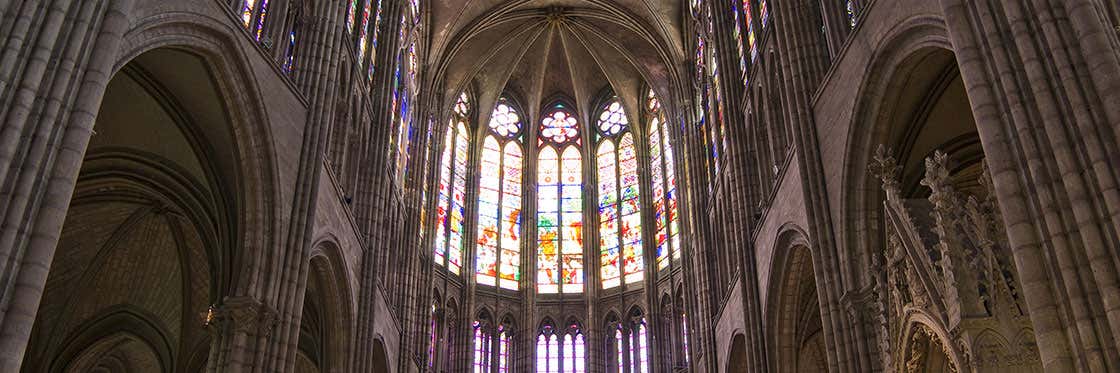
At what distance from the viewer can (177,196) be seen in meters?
18.6

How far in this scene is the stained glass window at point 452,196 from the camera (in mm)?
32969

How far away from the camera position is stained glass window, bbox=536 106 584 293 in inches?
1382

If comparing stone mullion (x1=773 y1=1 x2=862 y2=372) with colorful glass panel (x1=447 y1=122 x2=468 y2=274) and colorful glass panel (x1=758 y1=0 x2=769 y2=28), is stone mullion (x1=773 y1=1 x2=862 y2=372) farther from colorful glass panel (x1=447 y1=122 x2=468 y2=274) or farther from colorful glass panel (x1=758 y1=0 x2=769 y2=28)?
colorful glass panel (x1=447 y1=122 x2=468 y2=274)

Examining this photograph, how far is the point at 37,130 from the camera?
29.5ft

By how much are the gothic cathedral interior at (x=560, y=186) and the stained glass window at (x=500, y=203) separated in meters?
0.14

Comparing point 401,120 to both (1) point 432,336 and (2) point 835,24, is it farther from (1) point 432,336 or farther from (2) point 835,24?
(2) point 835,24

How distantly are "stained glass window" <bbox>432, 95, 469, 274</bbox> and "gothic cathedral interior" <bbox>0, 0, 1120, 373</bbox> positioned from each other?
0.12 m

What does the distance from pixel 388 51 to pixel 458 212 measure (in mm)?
10883

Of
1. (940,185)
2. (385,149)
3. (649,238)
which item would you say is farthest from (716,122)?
(940,185)

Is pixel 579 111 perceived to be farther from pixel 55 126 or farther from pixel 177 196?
pixel 55 126

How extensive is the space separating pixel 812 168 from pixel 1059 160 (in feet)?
24.8

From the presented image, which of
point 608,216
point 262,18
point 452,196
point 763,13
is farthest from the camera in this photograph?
point 608,216

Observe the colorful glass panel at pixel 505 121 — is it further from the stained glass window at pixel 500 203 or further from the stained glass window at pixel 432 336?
the stained glass window at pixel 432 336

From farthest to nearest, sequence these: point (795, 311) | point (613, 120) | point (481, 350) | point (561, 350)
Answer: point (613, 120), point (561, 350), point (481, 350), point (795, 311)
